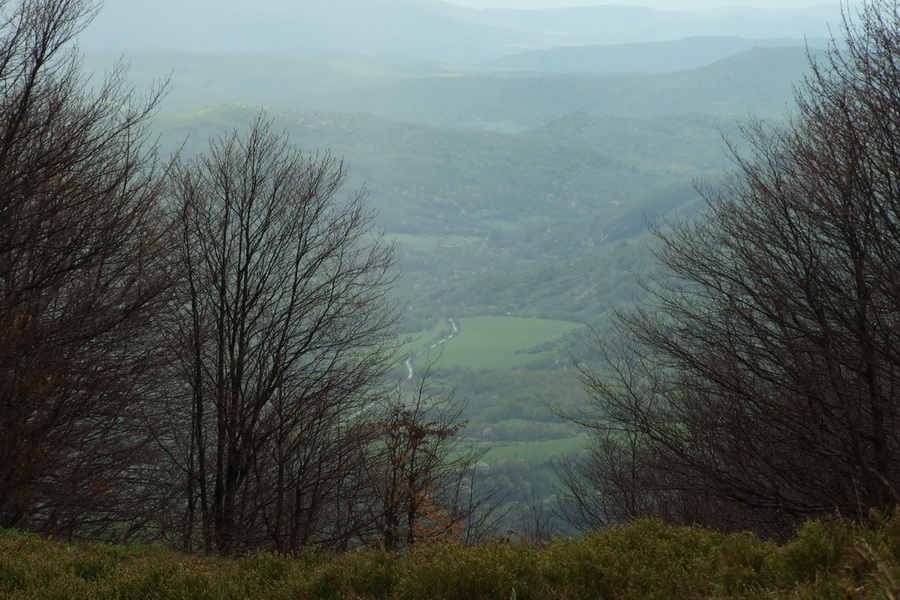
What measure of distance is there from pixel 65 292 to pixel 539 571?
13.0m

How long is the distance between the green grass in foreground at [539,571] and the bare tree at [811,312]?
13.5 feet

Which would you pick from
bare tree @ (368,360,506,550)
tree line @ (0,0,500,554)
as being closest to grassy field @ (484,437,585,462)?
bare tree @ (368,360,506,550)

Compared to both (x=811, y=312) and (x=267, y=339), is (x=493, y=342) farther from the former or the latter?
(x=811, y=312)

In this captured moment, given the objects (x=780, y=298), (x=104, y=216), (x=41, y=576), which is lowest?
(x=41, y=576)

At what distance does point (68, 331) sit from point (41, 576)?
704 cm

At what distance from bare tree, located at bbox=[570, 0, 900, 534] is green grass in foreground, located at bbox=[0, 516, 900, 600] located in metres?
4.11

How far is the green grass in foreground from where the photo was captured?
5.27 metres

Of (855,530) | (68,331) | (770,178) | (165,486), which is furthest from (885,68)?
(165,486)

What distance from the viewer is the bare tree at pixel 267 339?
14.5 m

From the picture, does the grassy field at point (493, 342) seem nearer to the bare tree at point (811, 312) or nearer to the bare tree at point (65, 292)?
the bare tree at point (65, 292)

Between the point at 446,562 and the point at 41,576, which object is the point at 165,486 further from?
the point at 446,562

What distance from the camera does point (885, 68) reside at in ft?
35.5

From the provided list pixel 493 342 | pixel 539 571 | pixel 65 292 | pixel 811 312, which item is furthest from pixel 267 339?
pixel 493 342

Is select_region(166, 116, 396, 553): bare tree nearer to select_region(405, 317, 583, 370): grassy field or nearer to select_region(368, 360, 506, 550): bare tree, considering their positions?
select_region(368, 360, 506, 550): bare tree
